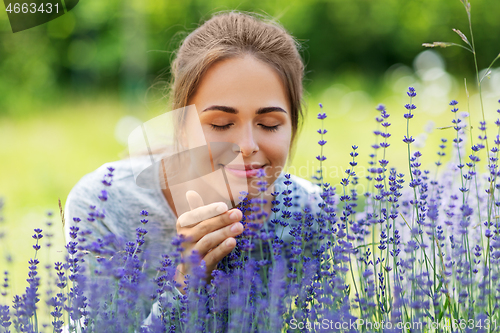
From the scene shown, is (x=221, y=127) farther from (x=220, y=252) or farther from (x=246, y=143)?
(x=220, y=252)

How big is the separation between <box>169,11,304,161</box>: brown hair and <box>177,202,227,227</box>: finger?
570 mm

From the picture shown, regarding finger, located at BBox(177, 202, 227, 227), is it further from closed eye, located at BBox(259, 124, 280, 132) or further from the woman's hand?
closed eye, located at BBox(259, 124, 280, 132)

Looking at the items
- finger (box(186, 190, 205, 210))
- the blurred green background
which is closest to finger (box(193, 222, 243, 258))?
finger (box(186, 190, 205, 210))

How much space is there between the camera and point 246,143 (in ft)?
5.26

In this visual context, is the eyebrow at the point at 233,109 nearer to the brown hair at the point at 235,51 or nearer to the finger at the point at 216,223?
the brown hair at the point at 235,51

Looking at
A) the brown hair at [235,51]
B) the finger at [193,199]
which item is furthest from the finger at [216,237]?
the brown hair at [235,51]

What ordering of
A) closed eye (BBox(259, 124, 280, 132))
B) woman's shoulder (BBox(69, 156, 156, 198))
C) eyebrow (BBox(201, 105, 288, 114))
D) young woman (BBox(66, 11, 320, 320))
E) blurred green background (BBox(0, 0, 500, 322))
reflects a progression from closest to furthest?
young woman (BBox(66, 11, 320, 320))
eyebrow (BBox(201, 105, 288, 114))
closed eye (BBox(259, 124, 280, 132))
woman's shoulder (BBox(69, 156, 156, 198))
blurred green background (BBox(0, 0, 500, 322))

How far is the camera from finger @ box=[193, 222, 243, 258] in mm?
1389

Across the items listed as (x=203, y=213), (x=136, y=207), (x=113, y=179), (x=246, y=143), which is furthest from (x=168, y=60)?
(x=203, y=213)

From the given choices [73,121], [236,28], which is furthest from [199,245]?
[73,121]

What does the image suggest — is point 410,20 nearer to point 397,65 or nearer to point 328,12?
point 397,65

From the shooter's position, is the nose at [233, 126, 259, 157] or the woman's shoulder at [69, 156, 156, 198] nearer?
the nose at [233, 126, 259, 157]

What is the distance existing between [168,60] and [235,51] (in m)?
8.30

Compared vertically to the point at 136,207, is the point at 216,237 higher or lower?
lower
